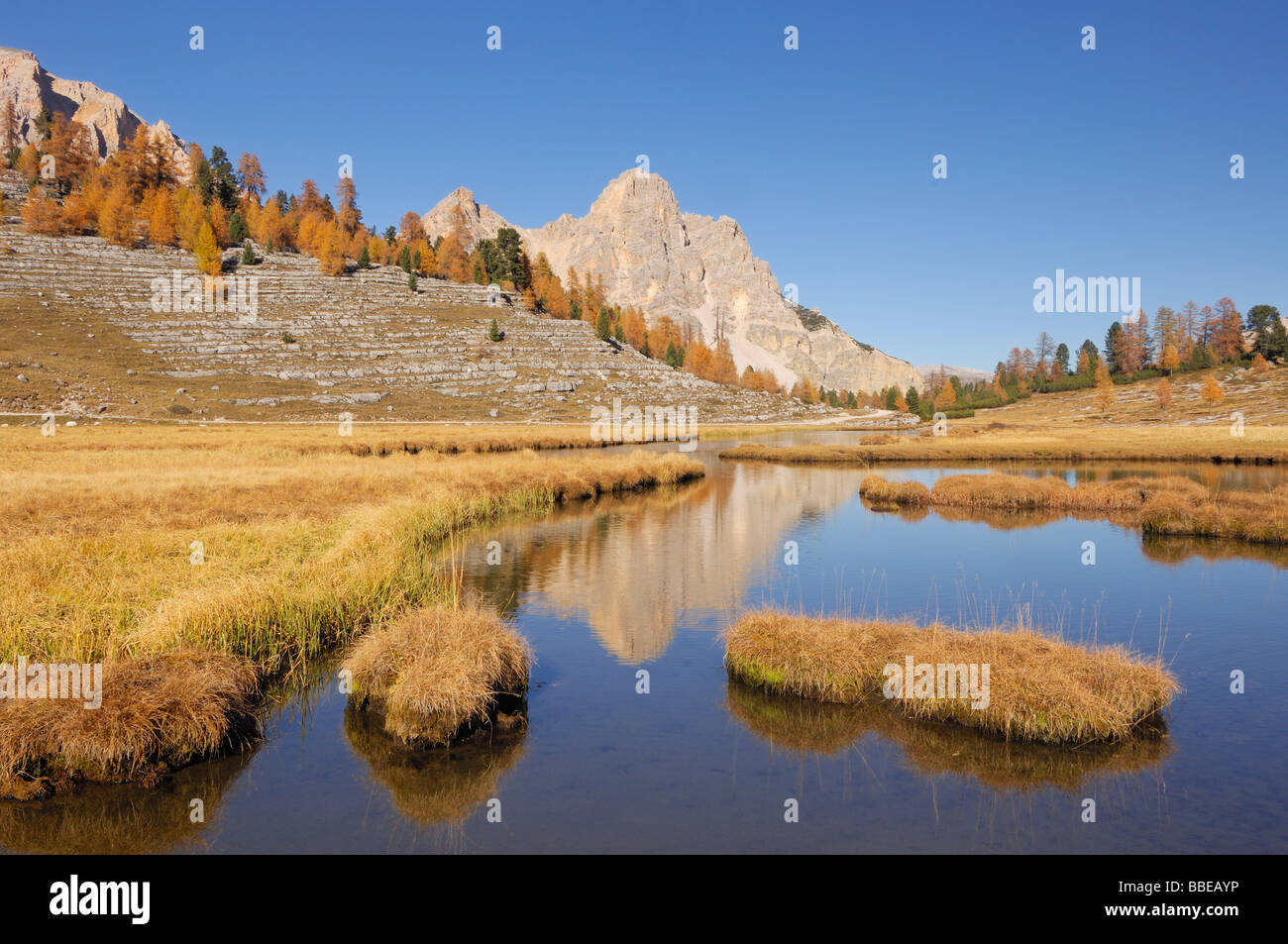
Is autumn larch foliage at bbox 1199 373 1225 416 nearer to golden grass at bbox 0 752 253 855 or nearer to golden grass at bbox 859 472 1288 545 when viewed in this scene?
golden grass at bbox 859 472 1288 545

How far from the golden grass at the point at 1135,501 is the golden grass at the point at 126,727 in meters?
37.6

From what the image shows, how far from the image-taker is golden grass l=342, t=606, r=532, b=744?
1375cm

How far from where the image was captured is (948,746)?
44.4 ft

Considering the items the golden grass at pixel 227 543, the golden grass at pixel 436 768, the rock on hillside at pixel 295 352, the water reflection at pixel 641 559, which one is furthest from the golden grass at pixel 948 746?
the rock on hillside at pixel 295 352

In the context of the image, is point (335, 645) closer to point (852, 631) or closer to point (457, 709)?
point (457, 709)

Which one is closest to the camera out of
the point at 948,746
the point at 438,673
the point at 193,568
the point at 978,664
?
the point at 948,746

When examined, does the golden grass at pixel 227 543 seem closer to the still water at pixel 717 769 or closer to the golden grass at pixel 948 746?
the still water at pixel 717 769

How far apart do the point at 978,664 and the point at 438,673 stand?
33.5 ft

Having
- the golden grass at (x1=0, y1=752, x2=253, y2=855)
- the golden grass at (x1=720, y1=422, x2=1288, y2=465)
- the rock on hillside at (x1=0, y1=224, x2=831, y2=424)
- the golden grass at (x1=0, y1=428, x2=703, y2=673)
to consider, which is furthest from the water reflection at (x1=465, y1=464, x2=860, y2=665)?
the rock on hillside at (x1=0, y1=224, x2=831, y2=424)

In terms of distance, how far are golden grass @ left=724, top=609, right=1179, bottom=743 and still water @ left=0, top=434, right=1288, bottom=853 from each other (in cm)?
46

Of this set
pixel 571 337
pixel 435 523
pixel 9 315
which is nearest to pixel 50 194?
pixel 9 315

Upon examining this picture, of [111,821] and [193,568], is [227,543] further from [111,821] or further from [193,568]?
[111,821]

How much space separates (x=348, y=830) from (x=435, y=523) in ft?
74.5

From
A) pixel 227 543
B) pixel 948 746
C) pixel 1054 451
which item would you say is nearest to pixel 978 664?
pixel 948 746
